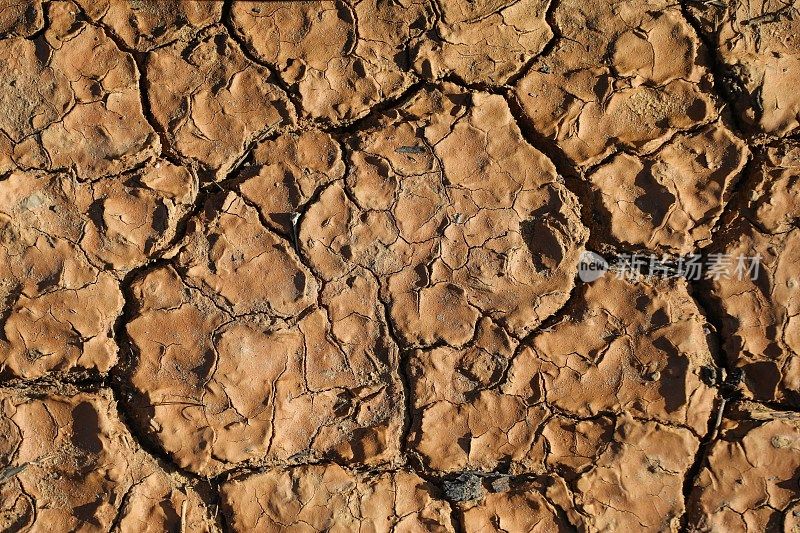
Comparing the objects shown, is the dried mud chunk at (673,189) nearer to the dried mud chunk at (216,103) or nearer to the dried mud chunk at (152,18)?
the dried mud chunk at (216,103)

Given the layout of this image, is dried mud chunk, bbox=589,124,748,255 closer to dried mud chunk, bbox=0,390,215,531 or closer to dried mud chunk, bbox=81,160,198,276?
dried mud chunk, bbox=81,160,198,276

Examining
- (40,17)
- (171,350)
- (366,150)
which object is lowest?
→ (171,350)

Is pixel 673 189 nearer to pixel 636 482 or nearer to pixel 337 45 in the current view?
pixel 636 482

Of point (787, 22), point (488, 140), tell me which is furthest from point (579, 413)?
point (787, 22)

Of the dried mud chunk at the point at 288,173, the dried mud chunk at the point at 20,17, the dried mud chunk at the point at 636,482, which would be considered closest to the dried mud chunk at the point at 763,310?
the dried mud chunk at the point at 636,482

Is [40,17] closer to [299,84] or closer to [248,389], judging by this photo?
[299,84]

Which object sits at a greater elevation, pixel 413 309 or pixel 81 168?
pixel 81 168

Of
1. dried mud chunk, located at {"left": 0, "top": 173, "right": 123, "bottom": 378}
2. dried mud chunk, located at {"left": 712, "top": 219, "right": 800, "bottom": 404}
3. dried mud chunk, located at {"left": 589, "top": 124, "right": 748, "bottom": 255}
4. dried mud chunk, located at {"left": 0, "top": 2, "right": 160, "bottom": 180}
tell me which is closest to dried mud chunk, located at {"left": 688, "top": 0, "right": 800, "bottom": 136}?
dried mud chunk, located at {"left": 589, "top": 124, "right": 748, "bottom": 255}
